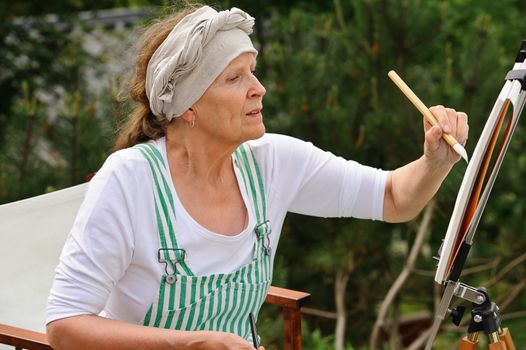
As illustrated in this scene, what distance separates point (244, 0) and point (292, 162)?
2337mm

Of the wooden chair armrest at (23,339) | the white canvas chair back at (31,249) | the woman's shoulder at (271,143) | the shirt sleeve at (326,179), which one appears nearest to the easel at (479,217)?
the shirt sleeve at (326,179)

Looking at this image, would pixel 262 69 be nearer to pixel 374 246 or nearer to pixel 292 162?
pixel 374 246

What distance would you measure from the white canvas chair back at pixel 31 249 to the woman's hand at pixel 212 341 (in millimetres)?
853

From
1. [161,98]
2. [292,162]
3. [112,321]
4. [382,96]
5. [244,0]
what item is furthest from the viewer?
[244,0]

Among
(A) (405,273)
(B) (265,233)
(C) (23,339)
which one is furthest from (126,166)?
(A) (405,273)

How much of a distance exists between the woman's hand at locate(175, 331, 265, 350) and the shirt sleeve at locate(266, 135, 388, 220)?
1.60 feet

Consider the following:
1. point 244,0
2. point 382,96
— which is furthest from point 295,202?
point 244,0

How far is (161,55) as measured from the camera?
77.2 inches

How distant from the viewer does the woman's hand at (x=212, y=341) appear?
1731 mm

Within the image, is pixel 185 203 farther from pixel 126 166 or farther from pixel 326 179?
pixel 326 179

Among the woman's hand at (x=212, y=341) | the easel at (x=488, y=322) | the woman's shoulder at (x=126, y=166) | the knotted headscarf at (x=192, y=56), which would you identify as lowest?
the woman's hand at (x=212, y=341)

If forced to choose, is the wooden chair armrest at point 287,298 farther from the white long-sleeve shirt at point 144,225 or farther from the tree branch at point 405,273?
the tree branch at point 405,273

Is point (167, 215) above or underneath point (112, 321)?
above

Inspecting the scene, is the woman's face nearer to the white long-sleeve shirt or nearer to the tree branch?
the white long-sleeve shirt
